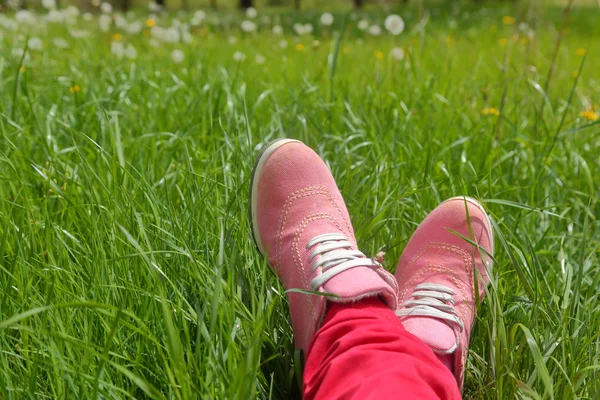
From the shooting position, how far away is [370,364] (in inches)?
34.8

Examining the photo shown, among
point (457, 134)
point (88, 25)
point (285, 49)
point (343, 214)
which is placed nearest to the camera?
point (343, 214)

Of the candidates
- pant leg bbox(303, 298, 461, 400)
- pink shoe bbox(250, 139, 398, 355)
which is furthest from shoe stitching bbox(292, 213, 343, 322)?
pant leg bbox(303, 298, 461, 400)

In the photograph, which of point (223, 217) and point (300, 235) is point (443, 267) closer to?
point (300, 235)

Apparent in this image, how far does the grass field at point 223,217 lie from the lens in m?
0.89

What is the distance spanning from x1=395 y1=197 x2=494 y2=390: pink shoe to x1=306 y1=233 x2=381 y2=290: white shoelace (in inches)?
6.4

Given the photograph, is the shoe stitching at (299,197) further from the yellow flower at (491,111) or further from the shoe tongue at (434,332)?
the yellow flower at (491,111)

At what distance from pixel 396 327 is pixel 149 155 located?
0.91m

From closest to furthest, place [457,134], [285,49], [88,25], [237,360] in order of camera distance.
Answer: [237,360], [457,134], [285,49], [88,25]

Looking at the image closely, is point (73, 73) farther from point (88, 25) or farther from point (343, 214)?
point (88, 25)

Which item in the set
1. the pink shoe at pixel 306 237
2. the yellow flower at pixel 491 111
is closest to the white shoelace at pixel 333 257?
the pink shoe at pixel 306 237

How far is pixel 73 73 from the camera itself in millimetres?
2461

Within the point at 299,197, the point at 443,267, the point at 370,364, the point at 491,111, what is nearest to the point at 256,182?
the point at 299,197

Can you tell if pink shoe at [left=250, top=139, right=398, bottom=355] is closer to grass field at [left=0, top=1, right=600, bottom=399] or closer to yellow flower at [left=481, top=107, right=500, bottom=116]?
grass field at [left=0, top=1, right=600, bottom=399]

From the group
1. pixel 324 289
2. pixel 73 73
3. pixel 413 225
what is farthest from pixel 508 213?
pixel 73 73
